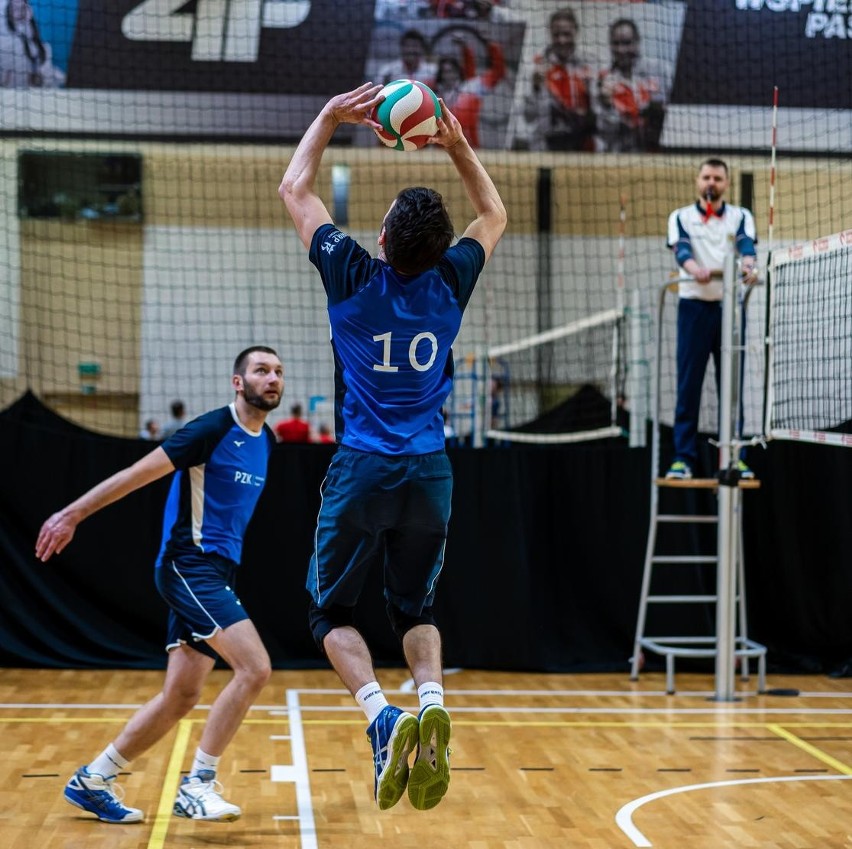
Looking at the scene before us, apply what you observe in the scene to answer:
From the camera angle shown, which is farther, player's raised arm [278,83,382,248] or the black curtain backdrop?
the black curtain backdrop

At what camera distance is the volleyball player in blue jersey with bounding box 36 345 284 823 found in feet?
16.5

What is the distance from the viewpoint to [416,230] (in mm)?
3738

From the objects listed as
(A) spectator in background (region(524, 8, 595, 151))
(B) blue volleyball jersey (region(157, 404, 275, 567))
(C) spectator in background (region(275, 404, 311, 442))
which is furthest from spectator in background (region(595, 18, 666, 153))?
(B) blue volleyball jersey (region(157, 404, 275, 567))

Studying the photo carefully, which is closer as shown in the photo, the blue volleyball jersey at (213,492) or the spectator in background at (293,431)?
the blue volleyball jersey at (213,492)

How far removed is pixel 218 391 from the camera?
16.9m

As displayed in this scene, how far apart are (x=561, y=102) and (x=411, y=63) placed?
1.86 meters

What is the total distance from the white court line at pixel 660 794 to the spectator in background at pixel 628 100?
9.57 m

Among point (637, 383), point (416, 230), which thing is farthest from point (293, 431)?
point (416, 230)

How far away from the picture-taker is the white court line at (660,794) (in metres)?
4.88

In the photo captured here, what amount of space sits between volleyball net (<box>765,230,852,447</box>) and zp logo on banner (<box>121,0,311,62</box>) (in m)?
6.58

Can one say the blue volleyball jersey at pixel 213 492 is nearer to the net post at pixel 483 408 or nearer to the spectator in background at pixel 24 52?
the net post at pixel 483 408

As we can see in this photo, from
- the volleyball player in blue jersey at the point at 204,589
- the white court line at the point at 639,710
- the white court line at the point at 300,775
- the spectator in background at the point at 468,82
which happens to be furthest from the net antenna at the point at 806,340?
the spectator in background at the point at 468,82

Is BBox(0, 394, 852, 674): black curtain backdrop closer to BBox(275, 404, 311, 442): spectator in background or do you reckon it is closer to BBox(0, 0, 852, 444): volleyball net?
BBox(0, 0, 852, 444): volleyball net

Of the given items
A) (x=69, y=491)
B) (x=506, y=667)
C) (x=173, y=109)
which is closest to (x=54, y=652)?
(x=69, y=491)
